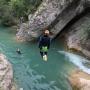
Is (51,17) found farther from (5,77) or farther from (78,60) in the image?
(5,77)

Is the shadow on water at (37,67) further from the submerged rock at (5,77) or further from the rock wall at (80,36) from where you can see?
the submerged rock at (5,77)

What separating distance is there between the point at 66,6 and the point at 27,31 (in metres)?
5.31

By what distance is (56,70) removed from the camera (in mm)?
22141

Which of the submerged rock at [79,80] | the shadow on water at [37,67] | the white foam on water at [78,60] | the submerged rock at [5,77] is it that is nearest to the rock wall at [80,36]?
the white foam on water at [78,60]

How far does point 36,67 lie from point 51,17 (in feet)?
28.2

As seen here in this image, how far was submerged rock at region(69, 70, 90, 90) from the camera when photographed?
1837 cm

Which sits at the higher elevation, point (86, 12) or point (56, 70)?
point (86, 12)

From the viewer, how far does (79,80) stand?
19.5 metres

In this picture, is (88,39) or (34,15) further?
(34,15)

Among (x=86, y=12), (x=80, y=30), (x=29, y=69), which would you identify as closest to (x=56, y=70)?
(x=29, y=69)

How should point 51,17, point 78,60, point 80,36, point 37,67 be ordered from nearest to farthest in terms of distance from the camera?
point 37,67 → point 78,60 → point 51,17 → point 80,36

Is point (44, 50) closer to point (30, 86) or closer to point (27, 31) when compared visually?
point (30, 86)

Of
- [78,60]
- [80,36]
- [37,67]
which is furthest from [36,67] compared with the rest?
[80,36]

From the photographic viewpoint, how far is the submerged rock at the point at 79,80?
60.3ft
